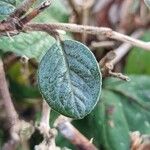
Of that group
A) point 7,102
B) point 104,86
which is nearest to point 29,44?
point 7,102

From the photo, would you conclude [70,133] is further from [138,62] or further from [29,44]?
[138,62]

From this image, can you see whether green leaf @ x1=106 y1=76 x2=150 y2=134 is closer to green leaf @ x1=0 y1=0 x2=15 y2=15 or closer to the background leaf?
the background leaf

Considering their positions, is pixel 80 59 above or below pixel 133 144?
above

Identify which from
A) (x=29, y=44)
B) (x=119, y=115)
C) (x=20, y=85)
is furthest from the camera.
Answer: (x=20, y=85)

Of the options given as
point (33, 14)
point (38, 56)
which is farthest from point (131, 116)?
point (33, 14)

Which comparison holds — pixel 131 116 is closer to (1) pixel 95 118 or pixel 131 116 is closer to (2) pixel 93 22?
(1) pixel 95 118
